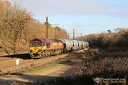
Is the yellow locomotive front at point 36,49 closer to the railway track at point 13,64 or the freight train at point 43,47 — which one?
the freight train at point 43,47

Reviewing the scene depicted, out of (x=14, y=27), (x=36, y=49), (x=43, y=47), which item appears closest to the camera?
(x=36, y=49)

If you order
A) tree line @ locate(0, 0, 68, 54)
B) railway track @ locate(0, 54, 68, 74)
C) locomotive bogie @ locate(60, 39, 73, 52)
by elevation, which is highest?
tree line @ locate(0, 0, 68, 54)

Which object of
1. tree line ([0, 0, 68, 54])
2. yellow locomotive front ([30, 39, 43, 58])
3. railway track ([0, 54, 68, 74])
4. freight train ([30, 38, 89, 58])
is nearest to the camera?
railway track ([0, 54, 68, 74])

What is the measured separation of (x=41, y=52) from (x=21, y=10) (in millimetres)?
30339

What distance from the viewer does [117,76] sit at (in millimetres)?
Answer: 15516

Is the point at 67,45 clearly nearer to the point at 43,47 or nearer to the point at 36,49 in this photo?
the point at 43,47

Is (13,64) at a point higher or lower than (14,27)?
lower

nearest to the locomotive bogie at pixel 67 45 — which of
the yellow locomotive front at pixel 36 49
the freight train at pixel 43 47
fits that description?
the freight train at pixel 43 47

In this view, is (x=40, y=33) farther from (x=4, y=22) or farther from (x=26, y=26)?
(x=4, y=22)

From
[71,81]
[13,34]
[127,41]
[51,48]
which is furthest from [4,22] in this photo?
[71,81]

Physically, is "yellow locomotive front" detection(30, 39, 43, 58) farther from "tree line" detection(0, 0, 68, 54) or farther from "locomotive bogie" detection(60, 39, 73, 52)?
"locomotive bogie" detection(60, 39, 73, 52)

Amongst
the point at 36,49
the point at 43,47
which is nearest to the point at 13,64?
the point at 36,49

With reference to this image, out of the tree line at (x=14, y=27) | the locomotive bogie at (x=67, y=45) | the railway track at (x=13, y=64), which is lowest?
the railway track at (x=13, y=64)

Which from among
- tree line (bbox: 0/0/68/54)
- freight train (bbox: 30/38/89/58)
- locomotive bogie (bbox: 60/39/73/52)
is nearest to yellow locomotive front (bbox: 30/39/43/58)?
freight train (bbox: 30/38/89/58)
